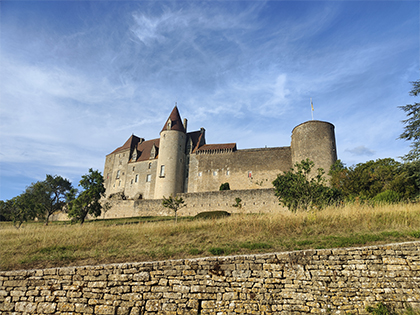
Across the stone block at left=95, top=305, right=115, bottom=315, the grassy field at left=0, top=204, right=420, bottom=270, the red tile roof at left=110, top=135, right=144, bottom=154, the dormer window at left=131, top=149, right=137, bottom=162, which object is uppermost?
the red tile roof at left=110, top=135, right=144, bottom=154

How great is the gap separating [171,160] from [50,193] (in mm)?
24834

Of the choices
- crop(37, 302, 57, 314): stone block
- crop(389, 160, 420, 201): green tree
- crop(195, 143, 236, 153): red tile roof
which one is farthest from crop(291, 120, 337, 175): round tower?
crop(37, 302, 57, 314): stone block

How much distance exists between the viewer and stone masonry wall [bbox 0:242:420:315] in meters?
6.16

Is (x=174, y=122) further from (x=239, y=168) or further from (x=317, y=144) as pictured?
(x=317, y=144)

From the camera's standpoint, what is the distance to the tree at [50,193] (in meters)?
46.0

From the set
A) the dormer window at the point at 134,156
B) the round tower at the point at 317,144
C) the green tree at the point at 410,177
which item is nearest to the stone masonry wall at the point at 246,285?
the green tree at the point at 410,177

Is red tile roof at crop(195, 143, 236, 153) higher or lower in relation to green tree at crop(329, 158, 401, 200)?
higher

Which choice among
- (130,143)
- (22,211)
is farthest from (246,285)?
(130,143)

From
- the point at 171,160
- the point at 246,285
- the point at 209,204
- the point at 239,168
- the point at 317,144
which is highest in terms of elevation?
the point at 317,144

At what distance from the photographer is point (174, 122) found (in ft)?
150

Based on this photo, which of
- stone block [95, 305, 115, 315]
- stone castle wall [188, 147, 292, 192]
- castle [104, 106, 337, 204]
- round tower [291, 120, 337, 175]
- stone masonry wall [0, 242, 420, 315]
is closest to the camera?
stone masonry wall [0, 242, 420, 315]

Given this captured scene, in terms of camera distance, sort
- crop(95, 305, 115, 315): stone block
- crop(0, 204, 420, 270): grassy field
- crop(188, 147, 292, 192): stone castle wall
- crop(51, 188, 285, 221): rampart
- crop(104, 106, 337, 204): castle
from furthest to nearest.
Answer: crop(188, 147, 292, 192): stone castle wall, crop(104, 106, 337, 204): castle, crop(51, 188, 285, 221): rampart, crop(0, 204, 420, 270): grassy field, crop(95, 305, 115, 315): stone block

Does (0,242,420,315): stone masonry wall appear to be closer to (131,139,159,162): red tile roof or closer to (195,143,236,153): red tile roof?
(195,143,236,153): red tile roof

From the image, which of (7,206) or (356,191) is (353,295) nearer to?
(356,191)
